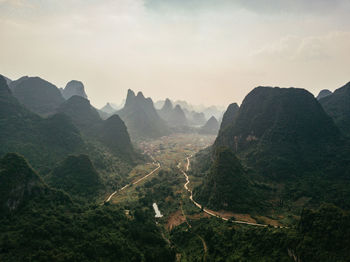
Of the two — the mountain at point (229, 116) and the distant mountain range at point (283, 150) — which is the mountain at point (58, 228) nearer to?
the distant mountain range at point (283, 150)

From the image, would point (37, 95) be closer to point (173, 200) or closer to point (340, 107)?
point (173, 200)

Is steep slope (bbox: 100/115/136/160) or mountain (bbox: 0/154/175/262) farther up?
steep slope (bbox: 100/115/136/160)

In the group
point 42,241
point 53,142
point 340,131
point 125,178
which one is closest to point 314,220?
point 42,241

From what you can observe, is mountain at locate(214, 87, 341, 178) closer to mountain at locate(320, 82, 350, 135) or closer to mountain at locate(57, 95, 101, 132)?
mountain at locate(320, 82, 350, 135)

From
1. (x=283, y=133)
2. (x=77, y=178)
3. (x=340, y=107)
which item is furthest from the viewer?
(x=340, y=107)

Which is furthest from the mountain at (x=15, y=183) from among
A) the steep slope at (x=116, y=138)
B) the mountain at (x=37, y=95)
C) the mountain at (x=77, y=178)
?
the mountain at (x=37, y=95)

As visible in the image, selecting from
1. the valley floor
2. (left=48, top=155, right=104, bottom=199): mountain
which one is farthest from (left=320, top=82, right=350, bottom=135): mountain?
(left=48, top=155, right=104, bottom=199): mountain

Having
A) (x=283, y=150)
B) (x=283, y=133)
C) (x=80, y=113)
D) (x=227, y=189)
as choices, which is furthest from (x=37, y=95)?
(x=283, y=150)

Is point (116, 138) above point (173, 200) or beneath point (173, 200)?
A: above
